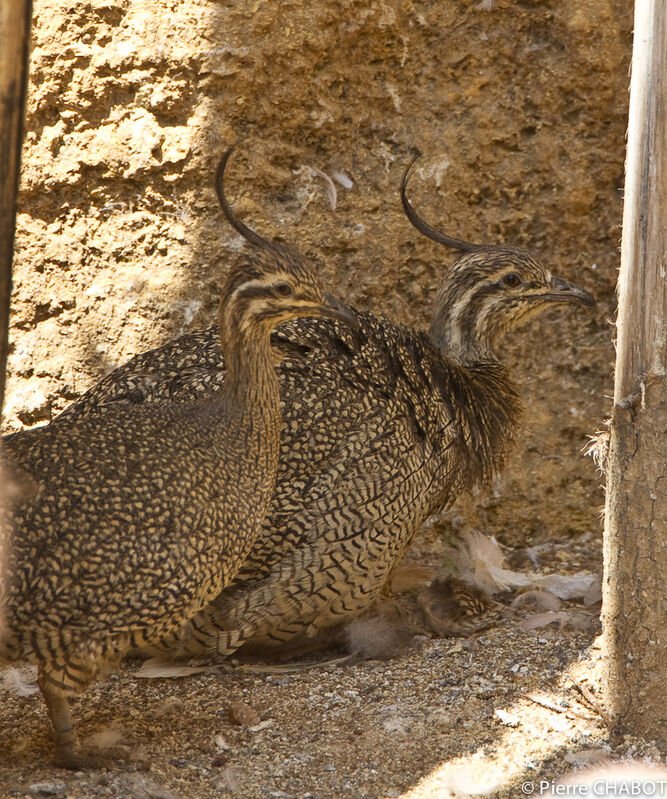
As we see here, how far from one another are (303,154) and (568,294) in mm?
1401

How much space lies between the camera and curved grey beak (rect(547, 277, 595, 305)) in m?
4.67

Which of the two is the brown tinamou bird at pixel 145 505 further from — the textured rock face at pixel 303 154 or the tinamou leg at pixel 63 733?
the textured rock face at pixel 303 154

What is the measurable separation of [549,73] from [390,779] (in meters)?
3.48

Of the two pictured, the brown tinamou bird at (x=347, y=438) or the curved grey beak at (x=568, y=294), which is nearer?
the brown tinamou bird at (x=347, y=438)

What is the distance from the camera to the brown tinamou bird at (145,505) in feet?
10.2

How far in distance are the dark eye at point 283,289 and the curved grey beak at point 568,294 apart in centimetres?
150

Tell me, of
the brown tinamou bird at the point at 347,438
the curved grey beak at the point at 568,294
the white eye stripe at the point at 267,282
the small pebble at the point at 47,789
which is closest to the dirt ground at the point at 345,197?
the brown tinamou bird at the point at 347,438

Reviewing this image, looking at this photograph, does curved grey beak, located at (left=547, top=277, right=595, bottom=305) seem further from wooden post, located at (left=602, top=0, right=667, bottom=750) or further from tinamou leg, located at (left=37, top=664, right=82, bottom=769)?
tinamou leg, located at (left=37, top=664, right=82, bottom=769)

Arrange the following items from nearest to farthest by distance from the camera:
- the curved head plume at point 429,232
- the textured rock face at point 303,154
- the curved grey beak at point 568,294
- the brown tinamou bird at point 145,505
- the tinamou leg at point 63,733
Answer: the brown tinamou bird at point 145,505, the tinamou leg at point 63,733, the curved head plume at point 429,232, the curved grey beak at point 568,294, the textured rock face at point 303,154

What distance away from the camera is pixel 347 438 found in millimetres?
4129

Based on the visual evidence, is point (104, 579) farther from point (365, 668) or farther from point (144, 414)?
point (365, 668)

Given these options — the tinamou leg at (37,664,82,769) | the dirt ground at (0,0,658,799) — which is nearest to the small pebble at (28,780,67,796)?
the tinamou leg at (37,664,82,769)

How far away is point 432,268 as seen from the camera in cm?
524

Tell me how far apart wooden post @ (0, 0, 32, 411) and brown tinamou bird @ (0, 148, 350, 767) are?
2.84 ft
